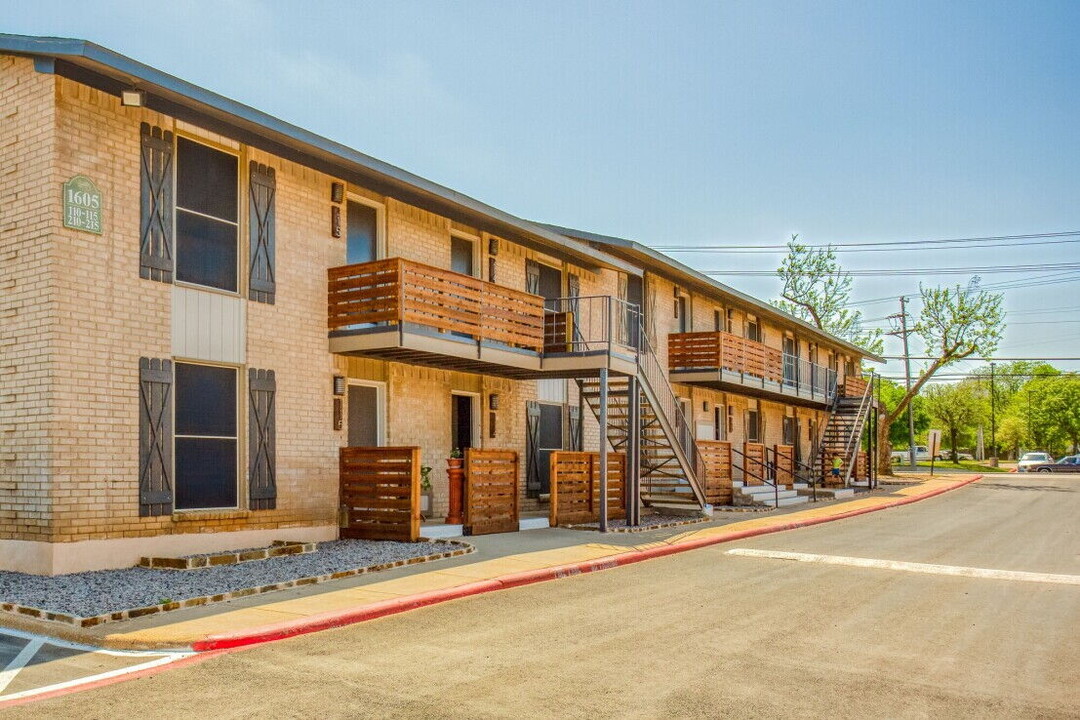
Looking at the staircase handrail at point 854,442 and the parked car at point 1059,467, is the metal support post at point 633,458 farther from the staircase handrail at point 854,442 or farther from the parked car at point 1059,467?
the parked car at point 1059,467

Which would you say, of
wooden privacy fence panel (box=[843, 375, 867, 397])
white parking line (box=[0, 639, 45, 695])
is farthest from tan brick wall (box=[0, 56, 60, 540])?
wooden privacy fence panel (box=[843, 375, 867, 397])

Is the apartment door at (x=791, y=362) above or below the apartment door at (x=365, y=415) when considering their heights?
above

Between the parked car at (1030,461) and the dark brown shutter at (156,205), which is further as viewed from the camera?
the parked car at (1030,461)

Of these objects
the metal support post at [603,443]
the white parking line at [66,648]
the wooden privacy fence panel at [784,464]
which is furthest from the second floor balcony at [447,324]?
the wooden privacy fence panel at [784,464]

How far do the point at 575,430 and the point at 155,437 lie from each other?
11.8 m

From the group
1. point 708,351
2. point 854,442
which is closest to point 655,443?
point 708,351

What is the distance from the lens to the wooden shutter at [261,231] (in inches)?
560

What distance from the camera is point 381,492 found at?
15.1 m

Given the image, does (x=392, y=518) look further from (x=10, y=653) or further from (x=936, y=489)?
(x=936, y=489)

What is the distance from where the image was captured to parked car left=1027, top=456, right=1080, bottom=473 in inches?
2484

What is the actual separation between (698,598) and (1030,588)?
4408 millimetres

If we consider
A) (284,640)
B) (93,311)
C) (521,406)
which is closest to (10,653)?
(284,640)

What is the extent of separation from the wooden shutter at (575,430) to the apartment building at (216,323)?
6.68 ft

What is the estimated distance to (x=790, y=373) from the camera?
38.6m
